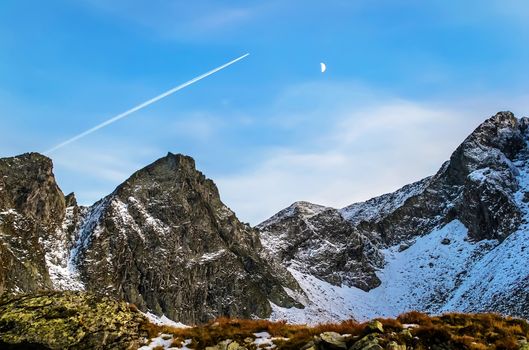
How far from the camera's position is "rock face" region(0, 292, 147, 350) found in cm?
2050

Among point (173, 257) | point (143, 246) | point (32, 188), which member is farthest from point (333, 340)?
point (173, 257)

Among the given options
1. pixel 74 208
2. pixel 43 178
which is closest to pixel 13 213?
pixel 43 178

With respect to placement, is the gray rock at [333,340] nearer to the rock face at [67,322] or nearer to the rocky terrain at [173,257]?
the rock face at [67,322]

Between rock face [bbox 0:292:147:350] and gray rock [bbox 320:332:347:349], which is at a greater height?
rock face [bbox 0:292:147:350]

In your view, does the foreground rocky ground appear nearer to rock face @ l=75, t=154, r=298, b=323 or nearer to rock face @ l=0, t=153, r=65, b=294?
rock face @ l=0, t=153, r=65, b=294

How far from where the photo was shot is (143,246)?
524 ft

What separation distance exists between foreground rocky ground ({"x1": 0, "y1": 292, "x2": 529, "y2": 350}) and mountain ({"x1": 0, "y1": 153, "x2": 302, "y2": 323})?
100367mm

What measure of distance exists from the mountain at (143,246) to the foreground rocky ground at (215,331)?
100367mm

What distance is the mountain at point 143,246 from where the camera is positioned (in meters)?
134

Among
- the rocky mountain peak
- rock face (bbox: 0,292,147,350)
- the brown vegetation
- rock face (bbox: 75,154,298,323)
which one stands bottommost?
the brown vegetation

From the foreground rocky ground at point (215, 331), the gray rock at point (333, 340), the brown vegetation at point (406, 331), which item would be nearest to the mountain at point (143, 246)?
the foreground rocky ground at point (215, 331)

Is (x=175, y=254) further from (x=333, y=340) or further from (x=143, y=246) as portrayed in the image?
(x=333, y=340)

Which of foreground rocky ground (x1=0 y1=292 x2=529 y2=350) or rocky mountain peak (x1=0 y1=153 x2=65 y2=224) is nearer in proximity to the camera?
foreground rocky ground (x1=0 y1=292 x2=529 y2=350)

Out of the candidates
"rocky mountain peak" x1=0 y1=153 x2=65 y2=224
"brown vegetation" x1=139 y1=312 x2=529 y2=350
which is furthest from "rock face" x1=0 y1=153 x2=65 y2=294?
"brown vegetation" x1=139 y1=312 x2=529 y2=350
